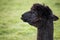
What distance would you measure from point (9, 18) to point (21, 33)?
0.72 ft

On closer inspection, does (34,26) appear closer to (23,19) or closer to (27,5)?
(23,19)

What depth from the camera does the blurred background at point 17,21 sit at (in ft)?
5.66

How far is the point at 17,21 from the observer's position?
5.93ft

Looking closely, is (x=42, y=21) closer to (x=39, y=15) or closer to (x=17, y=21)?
(x=39, y=15)

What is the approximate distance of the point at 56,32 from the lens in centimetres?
176

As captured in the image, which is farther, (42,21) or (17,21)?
(17,21)

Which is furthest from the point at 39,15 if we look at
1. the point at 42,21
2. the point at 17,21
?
the point at 17,21

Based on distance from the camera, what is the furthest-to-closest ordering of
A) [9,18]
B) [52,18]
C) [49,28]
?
[9,18] < [52,18] < [49,28]

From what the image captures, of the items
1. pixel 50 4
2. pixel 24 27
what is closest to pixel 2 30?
pixel 24 27

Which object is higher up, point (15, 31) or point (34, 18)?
point (34, 18)

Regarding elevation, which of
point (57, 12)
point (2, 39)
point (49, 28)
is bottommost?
point (2, 39)

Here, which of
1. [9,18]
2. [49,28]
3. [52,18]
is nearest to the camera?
[49,28]

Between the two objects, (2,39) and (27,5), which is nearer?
(2,39)

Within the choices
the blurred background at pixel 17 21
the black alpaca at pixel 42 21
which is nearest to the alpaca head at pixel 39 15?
the black alpaca at pixel 42 21
